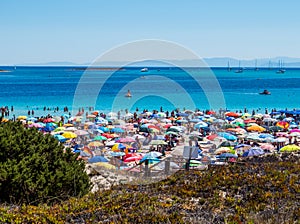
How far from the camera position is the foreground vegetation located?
19.0 feet

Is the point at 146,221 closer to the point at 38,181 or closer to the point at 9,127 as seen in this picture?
the point at 38,181

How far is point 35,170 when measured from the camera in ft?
27.9

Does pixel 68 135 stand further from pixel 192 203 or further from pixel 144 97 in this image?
pixel 144 97

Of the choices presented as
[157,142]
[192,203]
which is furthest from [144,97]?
[192,203]

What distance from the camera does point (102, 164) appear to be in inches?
683

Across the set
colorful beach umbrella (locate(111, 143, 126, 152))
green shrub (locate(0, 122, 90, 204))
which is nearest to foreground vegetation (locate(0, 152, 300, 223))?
green shrub (locate(0, 122, 90, 204))

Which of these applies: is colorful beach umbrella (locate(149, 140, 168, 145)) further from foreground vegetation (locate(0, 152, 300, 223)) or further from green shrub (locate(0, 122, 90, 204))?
foreground vegetation (locate(0, 152, 300, 223))

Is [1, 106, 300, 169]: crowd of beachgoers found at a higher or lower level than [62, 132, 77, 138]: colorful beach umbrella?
lower

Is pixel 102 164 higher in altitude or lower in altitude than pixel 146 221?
lower

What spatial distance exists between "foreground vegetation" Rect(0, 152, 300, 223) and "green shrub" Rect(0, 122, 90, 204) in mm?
949

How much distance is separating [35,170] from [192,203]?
11.6 feet

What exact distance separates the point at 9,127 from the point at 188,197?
530 cm

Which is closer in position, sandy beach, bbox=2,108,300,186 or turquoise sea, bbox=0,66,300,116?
sandy beach, bbox=2,108,300,186

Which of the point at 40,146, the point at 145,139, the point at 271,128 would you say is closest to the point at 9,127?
the point at 40,146
